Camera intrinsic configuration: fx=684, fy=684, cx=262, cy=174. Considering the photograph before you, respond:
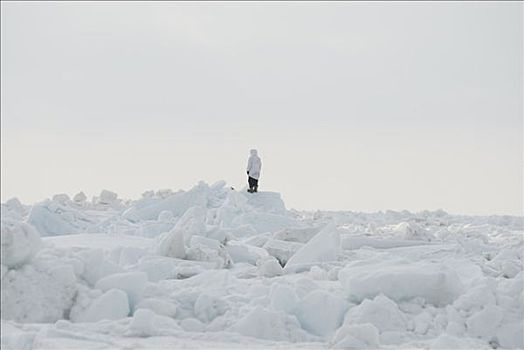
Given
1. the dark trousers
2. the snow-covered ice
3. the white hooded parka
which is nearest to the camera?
the snow-covered ice

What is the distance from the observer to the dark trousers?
47.7ft

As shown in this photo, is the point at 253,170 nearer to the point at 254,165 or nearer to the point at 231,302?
the point at 254,165

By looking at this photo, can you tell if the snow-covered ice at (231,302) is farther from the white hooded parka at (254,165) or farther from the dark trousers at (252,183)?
the dark trousers at (252,183)

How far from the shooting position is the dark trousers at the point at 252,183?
14539mm

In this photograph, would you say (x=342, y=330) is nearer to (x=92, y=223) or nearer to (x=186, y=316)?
(x=186, y=316)

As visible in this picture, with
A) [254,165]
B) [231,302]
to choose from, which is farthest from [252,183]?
[231,302]

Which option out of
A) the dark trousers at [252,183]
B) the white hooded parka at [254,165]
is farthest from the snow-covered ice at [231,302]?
the dark trousers at [252,183]

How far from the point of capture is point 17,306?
3910 millimetres

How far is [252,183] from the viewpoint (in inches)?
574

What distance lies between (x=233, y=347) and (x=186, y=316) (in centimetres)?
53

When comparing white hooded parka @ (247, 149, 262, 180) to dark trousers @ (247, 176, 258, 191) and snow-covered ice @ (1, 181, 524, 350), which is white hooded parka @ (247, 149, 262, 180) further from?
snow-covered ice @ (1, 181, 524, 350)

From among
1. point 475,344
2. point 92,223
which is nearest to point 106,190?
point 92,223

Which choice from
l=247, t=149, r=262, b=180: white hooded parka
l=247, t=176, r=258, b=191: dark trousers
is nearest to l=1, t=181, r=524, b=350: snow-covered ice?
l=247, t=149, r=262, b=180: white hooded parka

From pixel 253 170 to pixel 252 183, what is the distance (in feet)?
1.10
